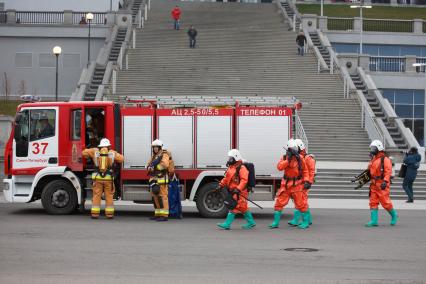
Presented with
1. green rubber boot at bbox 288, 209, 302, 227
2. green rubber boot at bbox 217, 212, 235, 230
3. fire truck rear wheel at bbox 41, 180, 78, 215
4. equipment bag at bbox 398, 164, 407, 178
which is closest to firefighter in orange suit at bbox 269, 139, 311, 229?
green rubber boot at bbox 288, 209, 302, 227

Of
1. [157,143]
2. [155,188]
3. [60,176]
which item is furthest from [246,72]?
[155,188]

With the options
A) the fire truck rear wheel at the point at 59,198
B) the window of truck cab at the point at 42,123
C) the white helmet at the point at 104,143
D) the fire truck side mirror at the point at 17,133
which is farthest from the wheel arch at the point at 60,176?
the white helmet at the point at 104,143

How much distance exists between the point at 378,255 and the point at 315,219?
715 centimetres

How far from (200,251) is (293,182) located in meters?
4.73

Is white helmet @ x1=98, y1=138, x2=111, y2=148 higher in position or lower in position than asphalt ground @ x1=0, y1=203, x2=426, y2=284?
higher

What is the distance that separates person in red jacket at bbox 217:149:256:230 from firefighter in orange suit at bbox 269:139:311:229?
0.74 meters

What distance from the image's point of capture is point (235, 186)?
20.9 metres

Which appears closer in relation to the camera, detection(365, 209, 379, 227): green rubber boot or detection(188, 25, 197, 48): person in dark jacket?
detection(365, 209, 379, 227): green rubber boot

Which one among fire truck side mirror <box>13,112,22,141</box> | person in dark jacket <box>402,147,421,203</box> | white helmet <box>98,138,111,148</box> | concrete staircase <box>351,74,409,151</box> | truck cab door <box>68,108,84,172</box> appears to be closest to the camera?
white helmet <box>98,138,111,148</box>

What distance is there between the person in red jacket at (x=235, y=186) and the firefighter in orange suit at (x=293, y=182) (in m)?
0.74

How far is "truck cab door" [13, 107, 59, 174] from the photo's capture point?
79.1ft

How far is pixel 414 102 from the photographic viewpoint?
57781mm

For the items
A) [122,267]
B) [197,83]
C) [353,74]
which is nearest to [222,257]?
[122,267]

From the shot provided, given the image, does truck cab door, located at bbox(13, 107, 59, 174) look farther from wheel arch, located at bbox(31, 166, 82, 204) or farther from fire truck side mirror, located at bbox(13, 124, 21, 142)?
wheel arch, located at bbox(31, 166, 82, 204)
